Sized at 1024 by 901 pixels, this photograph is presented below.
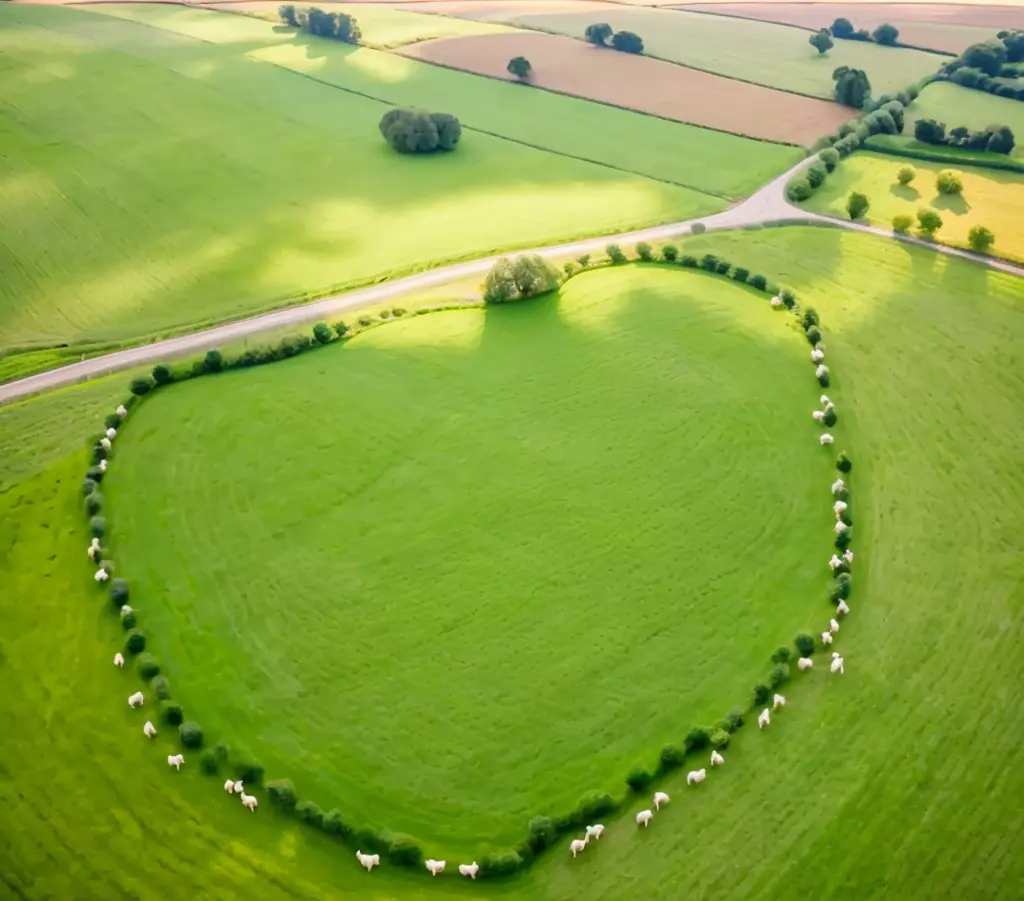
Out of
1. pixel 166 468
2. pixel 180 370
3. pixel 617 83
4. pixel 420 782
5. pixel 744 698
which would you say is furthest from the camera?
pixel 617 83

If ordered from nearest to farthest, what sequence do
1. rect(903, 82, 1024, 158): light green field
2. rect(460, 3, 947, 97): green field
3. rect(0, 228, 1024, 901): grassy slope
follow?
rect(0, 228, 1024, 901): grassy slope < rect(903, 82, 1024, 158): light green field < rect(460, 3, 947, 97): green field

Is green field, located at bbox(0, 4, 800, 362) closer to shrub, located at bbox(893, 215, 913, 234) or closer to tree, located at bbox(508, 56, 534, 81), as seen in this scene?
tree, located at bbox(508, 56, 534, 81)

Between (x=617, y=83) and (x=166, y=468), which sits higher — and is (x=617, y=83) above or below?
above

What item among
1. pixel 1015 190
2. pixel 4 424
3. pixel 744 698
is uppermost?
pixel 1015 190

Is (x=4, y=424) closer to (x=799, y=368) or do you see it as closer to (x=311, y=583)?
(x=311, y=583)

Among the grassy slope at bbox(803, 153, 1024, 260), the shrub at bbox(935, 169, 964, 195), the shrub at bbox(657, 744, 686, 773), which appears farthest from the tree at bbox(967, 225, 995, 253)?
the shrub at bbox(657, 744, 686, 773)

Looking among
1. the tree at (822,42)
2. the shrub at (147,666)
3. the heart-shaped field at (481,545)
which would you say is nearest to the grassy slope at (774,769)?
the shrub at (147,666)

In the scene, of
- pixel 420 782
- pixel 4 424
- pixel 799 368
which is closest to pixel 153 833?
pixel 420 782

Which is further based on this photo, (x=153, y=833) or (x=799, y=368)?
(x=799, y=368)
